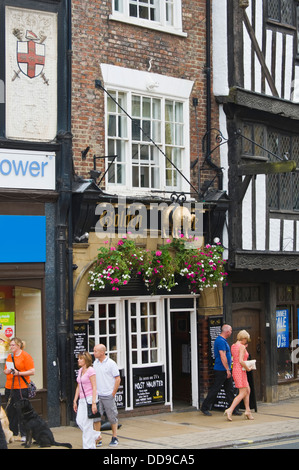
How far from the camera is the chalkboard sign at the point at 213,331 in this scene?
16172mm

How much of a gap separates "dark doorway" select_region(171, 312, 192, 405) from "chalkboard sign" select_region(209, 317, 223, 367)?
0.57 meters

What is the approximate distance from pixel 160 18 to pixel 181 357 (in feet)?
23.1

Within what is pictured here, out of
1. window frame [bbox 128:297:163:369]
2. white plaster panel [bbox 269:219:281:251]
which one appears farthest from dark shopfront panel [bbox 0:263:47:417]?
white plaster panel [bbox 269:219:281:251]

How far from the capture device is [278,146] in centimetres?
1794

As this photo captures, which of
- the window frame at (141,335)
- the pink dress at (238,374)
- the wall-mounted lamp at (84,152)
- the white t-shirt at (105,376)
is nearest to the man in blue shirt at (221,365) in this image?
the pink dress at (238,374)

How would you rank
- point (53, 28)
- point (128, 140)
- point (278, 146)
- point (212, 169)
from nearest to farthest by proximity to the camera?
point (53, 28) < point (128, 140) < point (212, 169) < point (278, 146)

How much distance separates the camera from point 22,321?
1386 centimetres

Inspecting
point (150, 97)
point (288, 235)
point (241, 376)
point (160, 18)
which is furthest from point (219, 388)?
point (160, 18)

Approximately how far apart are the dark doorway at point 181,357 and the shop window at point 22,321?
3.89 m

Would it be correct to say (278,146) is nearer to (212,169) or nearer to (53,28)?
(212,169)

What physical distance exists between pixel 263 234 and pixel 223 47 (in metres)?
4.07

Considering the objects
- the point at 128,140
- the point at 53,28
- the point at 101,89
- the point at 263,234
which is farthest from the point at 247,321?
the point at 53,28

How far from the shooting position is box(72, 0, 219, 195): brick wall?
48.1ft

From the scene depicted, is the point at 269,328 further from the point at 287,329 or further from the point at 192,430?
the point at 192,430
